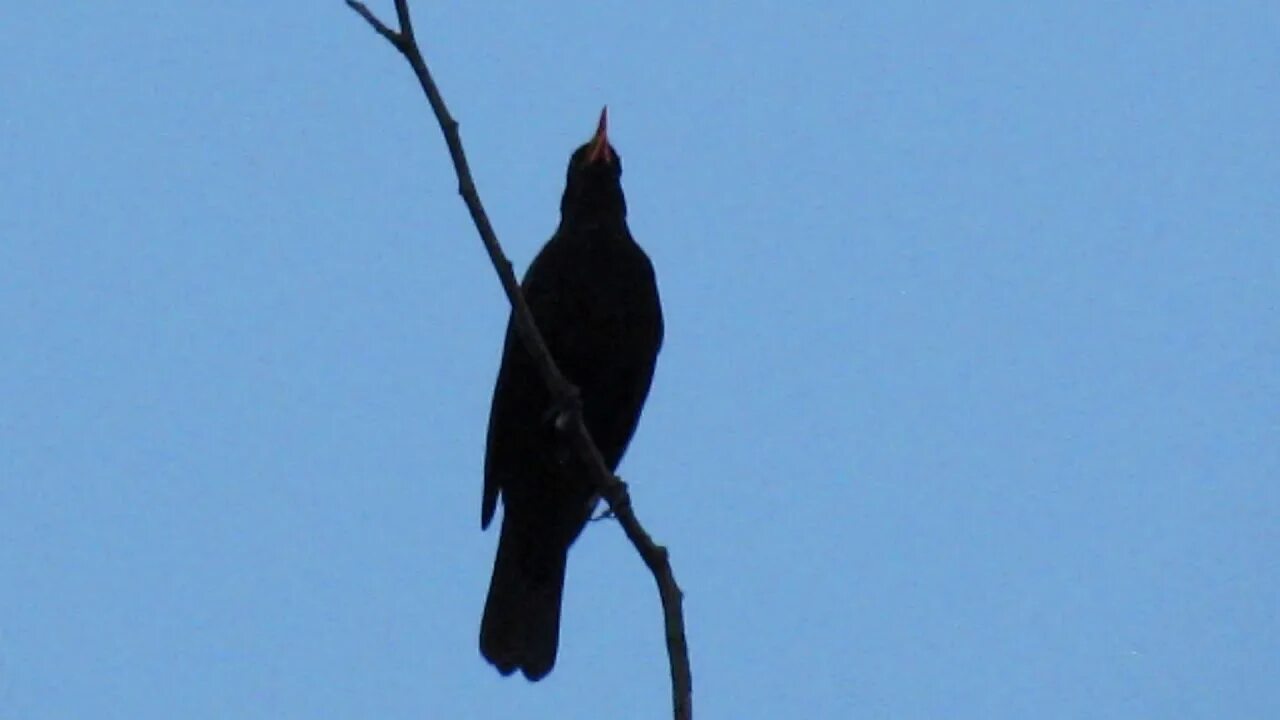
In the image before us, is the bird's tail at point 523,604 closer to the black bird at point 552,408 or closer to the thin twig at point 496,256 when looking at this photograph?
the black bird at point 552,408

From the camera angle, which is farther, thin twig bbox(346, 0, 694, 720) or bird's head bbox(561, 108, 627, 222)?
bird's head bbox(561, 108, 627, 222)

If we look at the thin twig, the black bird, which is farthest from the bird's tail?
the thin twig

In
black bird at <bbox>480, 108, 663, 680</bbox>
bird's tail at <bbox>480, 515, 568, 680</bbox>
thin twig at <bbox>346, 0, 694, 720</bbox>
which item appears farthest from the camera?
bird's tail at <bbox>480, 515, 568, 680</bbox>

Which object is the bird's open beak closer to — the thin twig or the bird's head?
the bird's head

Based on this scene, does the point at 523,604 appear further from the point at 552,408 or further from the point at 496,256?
the point at 496,256

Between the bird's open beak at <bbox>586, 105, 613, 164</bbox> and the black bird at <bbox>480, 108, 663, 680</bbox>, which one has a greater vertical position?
the bird's open beak at <bbox>586, 105, 613, 164</bbox>

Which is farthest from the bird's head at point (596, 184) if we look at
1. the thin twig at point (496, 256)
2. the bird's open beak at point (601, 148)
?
the thin twig at point (496, 256)

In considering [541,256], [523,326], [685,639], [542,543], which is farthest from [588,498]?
[685,639]

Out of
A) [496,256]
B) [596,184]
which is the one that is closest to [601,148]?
[596,184]

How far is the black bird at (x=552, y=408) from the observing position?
5.79m

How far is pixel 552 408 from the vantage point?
567cm

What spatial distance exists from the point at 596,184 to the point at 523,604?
131cm

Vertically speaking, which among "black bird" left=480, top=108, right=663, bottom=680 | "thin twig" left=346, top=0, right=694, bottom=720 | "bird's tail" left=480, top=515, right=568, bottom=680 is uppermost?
"black bird" left=480, top=108, right=663, bottom=680

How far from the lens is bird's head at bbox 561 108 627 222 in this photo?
614 centimetres
